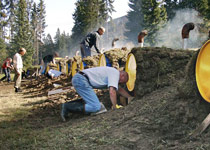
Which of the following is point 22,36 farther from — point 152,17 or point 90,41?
point 90,41

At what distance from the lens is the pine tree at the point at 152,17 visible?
26.2m

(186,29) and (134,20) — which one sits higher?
(134,20)

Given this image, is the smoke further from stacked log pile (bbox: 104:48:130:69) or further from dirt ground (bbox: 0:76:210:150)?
dirt ground (bbox: 0:76:210:150)

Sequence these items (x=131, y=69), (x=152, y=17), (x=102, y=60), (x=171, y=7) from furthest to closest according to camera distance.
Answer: (x=171, y=7)
(x=152, y=17)
(x=102, y=60)
(x=131, y=69)

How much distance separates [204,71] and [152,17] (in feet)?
82.7

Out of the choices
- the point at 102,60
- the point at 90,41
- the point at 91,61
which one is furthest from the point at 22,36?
the point at 102,60

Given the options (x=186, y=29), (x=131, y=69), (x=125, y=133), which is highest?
(x=186, y=29)

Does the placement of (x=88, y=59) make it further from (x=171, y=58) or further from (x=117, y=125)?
(x=117, y=125)

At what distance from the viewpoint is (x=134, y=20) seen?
138ft

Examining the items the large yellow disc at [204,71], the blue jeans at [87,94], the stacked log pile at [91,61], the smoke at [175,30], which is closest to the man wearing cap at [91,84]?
the blue jeans at [87,94]

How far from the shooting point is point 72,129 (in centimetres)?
A: 337

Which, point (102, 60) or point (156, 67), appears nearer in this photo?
→ point (156, 67)

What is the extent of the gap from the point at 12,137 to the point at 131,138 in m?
1.78

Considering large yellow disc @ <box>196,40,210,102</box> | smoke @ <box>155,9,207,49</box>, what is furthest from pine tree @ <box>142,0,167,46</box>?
large yellow disc @ <box>196,40,210,102</box>
